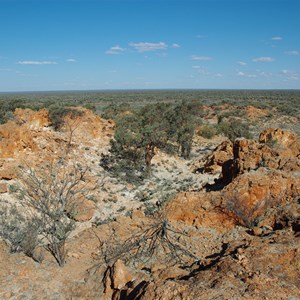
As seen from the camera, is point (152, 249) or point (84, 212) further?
point (84, 212)

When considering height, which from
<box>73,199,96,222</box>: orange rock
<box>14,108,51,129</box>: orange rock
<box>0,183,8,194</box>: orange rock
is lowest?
<box>73,199,96,222</box>: orange rock

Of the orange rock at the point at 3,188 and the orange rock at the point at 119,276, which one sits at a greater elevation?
the orange rock at the point at 119,276

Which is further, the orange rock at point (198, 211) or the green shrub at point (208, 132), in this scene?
the green shrub at point (208, 132)

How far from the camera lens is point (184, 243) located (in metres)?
8.50

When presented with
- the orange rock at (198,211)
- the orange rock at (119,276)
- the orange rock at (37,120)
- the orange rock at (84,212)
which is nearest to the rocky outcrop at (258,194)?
the orange rock at (198,211)

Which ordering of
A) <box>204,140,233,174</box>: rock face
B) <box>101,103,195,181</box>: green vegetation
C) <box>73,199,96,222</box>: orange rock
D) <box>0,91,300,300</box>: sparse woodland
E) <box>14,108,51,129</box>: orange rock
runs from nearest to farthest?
1. <box>0,91,300,300</box>: sparse woodland
2. <box>73,199,96,222</box>: orange rock
3. <box>204,140,233,174</box>: rock face
4. <box>101,103,195,181</box>: green vegetation
5. <box>14,108,51,129</box>: orange rock

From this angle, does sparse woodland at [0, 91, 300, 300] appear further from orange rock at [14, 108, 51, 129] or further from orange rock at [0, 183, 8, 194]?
orange rock at [14, 108, 51, 129]

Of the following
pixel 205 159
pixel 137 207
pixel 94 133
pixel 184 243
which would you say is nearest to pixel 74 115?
pixel 94 133

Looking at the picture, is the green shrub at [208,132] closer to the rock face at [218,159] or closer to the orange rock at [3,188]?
the rock face at [218,159]

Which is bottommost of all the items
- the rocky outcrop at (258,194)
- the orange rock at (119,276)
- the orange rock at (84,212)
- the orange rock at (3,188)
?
the orange rock at (84,212)

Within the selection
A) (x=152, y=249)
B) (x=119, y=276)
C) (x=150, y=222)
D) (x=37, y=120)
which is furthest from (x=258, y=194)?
(x=37, y=120)

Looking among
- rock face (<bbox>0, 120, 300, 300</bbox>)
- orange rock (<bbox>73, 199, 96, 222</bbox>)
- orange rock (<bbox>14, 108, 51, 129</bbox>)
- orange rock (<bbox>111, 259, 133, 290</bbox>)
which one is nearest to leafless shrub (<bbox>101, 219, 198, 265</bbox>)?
rock face (<bbox>0, 120, 300, 300</bbox>)

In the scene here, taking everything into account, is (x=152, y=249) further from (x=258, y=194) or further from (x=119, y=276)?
(x=258, y=194)

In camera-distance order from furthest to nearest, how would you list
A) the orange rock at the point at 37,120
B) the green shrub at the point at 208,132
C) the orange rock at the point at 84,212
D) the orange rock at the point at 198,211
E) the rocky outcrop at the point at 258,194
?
the green shrub at the point at 208,132 → the orange rock at the point at 37,120 → the orange rock at the point at 84,212 → the orange rock at the point at 198,211 → the rocky outcrop at the point at 258,194
